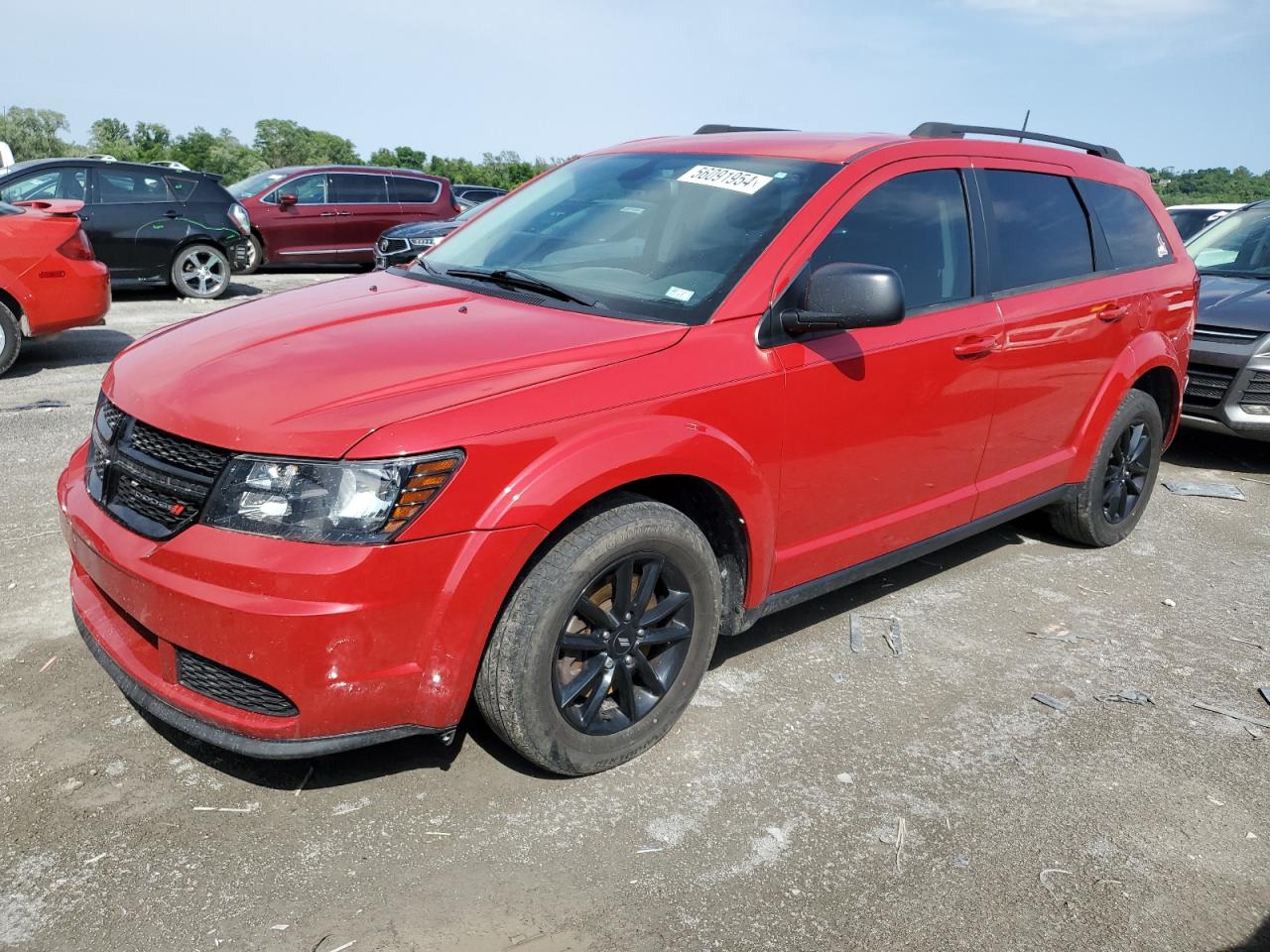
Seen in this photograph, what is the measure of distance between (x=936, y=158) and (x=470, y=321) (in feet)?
6.19

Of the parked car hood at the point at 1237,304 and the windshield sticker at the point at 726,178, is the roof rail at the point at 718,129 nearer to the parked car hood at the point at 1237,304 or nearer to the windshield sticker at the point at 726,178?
the windshield sticker at the point at 726,178

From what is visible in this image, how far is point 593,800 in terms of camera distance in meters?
3.00

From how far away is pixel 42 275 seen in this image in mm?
7871

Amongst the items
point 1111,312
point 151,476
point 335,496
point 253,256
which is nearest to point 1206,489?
point 1111,312

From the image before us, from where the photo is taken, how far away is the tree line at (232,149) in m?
49.6

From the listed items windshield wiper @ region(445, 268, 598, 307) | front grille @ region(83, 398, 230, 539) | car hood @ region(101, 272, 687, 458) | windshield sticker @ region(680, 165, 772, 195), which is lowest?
front grille @ region(83, 398, 230, 539)

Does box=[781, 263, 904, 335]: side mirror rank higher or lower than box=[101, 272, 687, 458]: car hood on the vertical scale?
higher

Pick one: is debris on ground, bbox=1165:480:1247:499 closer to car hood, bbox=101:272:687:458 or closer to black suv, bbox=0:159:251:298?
car hood, bbox=101:272:687:458

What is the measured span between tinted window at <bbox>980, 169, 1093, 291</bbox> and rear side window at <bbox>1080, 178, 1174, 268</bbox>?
0.60 feet

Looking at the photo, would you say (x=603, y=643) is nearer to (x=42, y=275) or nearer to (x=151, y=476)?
(x=151, y=476)

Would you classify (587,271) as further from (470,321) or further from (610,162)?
(610,162)

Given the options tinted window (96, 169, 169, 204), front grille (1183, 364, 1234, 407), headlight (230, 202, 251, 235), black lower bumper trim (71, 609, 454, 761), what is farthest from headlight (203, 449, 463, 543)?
headlight (230, 202, 251, 235)

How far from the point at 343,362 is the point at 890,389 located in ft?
5.84

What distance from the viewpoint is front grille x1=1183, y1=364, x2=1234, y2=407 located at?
6766 millimetres
